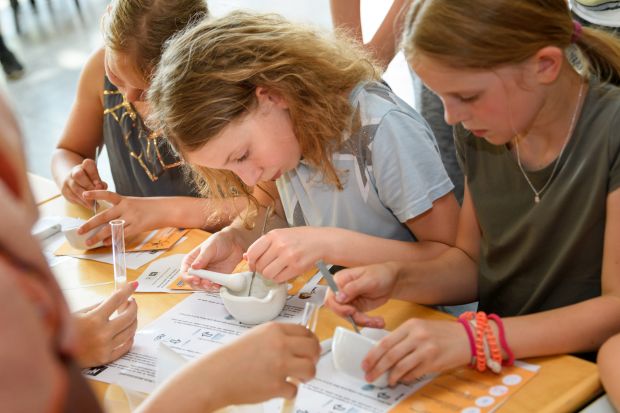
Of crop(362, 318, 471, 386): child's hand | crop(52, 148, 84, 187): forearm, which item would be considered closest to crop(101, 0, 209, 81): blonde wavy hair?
crop(52, 148, 84, 187): forearm

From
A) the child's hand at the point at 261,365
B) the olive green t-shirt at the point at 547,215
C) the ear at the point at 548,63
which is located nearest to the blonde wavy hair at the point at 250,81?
the olive green t-shirt at the point at 547,215

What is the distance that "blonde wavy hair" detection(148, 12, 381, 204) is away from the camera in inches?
52.1

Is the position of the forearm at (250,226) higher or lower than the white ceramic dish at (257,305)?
lower

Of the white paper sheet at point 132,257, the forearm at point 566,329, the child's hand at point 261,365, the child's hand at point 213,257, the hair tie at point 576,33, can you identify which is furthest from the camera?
the white paper sheet at point 132,257

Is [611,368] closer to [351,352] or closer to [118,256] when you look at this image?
[351,352]

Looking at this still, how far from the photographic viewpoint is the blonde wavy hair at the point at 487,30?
1.06 metres

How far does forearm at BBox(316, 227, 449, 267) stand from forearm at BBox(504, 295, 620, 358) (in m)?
0.32

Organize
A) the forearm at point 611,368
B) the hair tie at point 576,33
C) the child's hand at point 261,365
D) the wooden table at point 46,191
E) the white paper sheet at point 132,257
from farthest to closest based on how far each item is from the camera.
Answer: the wooden table at point 46,191 < the white paper sheet at point 132,257 < the hair tie at point 576,33 < the forearm at point 611,368 < the child's hand at point 261,365

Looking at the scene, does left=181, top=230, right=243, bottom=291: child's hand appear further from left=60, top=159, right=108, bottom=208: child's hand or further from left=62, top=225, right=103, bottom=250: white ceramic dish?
left=60, top=159, right=108, bottom=208: child's hand

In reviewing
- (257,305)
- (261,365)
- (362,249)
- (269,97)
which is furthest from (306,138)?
(261,365)

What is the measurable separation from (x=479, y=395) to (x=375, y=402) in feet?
0.46

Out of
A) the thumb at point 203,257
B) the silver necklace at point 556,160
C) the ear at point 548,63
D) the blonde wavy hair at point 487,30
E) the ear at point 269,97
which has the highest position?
the blonde wavy hair at point 487,30

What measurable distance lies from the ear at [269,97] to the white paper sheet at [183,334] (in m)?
0.35

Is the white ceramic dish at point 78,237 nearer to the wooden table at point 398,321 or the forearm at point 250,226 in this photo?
the wooden table at point 398,321
